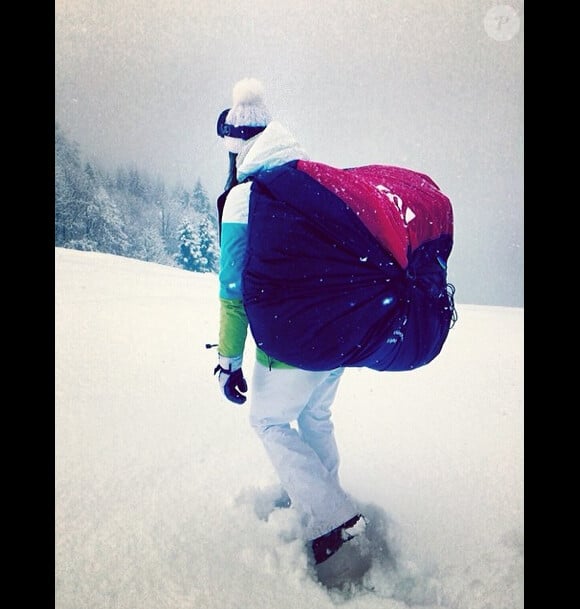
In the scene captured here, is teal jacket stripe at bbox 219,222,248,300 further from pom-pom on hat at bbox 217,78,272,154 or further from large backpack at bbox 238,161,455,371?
pom-pom on hat at bbox 217,78,272,154

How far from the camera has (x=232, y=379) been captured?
4.69ft

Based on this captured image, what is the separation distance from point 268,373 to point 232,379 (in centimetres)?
14

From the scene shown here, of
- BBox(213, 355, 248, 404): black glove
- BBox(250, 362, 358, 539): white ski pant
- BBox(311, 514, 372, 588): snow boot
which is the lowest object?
BBox(311, 514, 372, 588): snow boot

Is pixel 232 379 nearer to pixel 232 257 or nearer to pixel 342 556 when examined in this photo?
pixel 232 257

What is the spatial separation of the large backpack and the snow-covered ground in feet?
2.59

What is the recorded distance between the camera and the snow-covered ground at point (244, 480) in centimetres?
137

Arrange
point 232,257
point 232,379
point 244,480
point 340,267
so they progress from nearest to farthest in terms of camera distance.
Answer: point 340,267 < point 232,257 < point 232,379 < point 244,480

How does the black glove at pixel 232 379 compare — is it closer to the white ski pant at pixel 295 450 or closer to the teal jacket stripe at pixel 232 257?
the white ski pant at pixel 295 450

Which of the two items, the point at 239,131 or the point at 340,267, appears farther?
the point at 239,131

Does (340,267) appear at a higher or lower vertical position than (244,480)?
higher

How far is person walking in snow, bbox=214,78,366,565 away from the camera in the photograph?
1294 millimetres

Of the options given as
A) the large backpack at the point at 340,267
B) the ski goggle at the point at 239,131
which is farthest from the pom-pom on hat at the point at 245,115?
the large backpack at the point at 340,267

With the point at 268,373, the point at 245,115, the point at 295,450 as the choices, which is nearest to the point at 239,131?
the point at 245,115

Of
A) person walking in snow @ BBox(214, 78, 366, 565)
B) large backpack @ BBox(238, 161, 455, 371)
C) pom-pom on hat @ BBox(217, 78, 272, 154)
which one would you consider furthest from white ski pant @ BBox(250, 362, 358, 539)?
pom-pom on hat @ BBox(217, 78, 272, 154)
